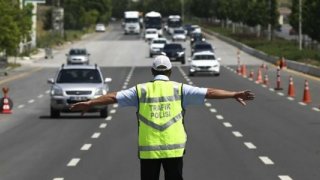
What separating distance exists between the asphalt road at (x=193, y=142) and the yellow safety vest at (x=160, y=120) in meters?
6.35

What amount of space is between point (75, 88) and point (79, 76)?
116 centimetres

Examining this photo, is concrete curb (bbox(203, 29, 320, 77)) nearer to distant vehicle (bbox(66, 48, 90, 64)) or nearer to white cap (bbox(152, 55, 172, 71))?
distant vehicle (bbox(66, 48, 90, 64))

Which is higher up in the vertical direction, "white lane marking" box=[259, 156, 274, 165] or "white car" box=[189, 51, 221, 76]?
"white lane marking" box=[259, 156, 274, 165]

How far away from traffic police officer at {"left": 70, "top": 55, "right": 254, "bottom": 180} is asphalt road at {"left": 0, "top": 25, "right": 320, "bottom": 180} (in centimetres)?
632

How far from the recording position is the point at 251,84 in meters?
44.3

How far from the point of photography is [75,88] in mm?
26469

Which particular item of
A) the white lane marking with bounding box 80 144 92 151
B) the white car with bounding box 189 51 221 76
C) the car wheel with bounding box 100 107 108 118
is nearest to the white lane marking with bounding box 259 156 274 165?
the white lane marking with bounding box 80 144 92 151

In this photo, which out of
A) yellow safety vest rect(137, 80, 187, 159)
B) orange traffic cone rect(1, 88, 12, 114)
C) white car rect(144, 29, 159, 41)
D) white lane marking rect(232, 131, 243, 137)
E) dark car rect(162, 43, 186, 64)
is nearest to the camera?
yellow safety vest rect(137, 80, 187, 159)

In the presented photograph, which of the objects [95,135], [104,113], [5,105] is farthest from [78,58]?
[95,135]

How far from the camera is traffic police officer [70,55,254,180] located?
7441mm

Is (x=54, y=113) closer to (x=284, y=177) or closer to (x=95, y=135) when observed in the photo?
(x=95, y=135)

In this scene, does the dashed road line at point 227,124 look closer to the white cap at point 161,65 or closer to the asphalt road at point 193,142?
the asphalt road at point 193,142

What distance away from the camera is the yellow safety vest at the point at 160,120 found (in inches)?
293

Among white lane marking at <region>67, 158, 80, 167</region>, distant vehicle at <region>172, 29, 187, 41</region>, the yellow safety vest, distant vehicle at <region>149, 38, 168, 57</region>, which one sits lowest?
distant vehicle at <region>172, 29, 187, 41</region>
